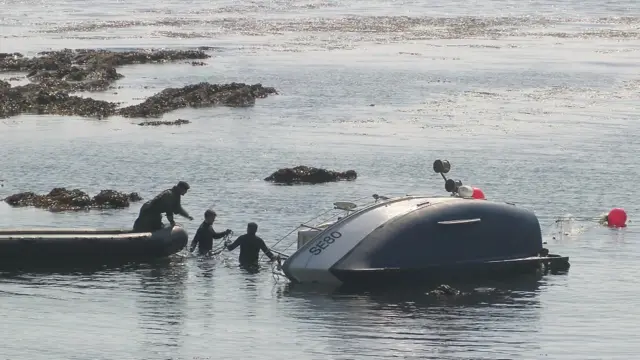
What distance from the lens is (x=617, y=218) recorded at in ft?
138

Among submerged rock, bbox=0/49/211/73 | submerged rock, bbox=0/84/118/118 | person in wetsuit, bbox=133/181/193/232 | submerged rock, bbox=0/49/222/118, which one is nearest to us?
person in wetsuit, bbox=133/181/193/232

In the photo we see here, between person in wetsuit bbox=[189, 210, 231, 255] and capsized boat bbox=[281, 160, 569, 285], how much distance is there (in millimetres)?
3330

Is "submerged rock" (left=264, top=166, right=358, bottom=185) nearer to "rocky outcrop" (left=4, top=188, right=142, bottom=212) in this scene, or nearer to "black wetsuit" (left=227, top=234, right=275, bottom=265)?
"rocky outcrop" (left=4, top=188, right=142, bottom=212)

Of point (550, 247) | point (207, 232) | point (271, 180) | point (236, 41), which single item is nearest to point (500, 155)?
point (271, 180)

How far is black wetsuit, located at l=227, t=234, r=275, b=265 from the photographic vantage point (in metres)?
37.2

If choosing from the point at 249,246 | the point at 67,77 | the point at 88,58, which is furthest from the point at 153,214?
the point at 88,58

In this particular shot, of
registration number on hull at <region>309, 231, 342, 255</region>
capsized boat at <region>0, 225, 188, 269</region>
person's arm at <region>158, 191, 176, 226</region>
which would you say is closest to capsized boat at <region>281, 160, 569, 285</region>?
registration number on hull at <region>309, 231, 342, 255</region>

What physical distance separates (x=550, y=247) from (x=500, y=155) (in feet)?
48.7

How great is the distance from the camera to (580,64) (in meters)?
84.1

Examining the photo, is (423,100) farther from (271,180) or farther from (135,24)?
(135,24)

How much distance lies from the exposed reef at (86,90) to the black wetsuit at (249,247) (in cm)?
2853

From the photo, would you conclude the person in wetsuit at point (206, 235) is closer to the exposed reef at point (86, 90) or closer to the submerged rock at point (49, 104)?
the exposed reef at point (86, 90)

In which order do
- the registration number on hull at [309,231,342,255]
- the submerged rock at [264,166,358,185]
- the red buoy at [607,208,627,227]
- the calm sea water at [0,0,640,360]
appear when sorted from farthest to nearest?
the submerged rock at [264,166,358,185] < the red buoy at [607,208,627,227] < the registration number on hull at [309,231,342,255] < the calm sea water at [0,0,640,360]

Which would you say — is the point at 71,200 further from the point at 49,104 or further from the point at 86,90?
the point at 86,90
